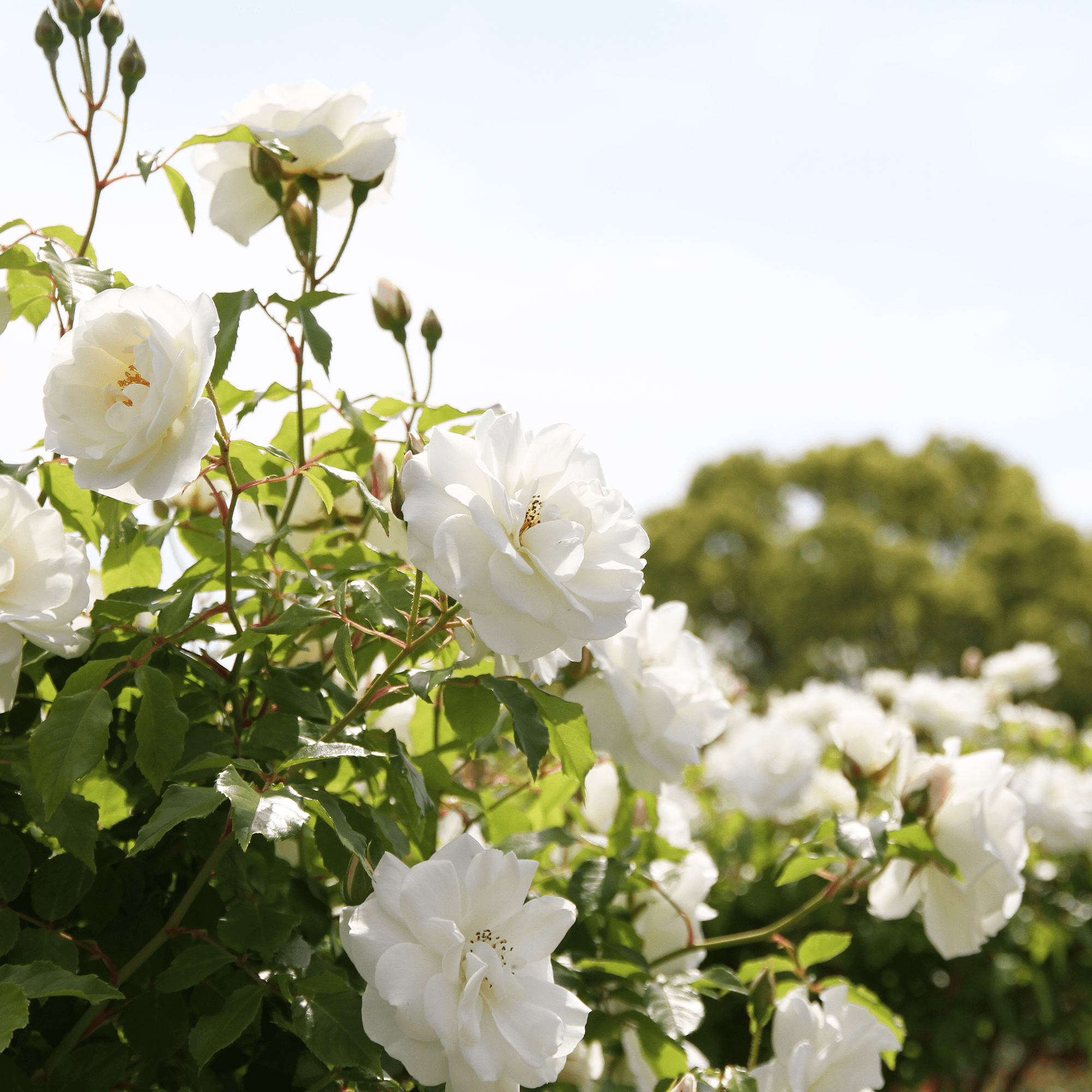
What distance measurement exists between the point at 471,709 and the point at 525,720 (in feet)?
0.31

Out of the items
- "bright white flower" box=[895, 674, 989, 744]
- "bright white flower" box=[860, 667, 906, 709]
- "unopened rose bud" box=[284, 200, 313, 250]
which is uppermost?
"unopened rose bud" box=[284, 200, 313, 250]

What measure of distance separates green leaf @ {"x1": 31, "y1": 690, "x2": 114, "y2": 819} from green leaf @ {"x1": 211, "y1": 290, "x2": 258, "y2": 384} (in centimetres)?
29

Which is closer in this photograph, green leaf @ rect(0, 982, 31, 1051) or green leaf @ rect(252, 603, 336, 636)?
green leaf @ rect(0, 982, 31, 1051)

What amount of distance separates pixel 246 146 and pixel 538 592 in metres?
0.66

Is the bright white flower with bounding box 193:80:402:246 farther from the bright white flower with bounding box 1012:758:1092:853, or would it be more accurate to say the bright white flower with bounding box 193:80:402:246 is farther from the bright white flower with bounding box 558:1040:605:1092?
the bright white flower with bounding box 1012:758:1092:853

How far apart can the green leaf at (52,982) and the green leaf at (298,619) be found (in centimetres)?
28

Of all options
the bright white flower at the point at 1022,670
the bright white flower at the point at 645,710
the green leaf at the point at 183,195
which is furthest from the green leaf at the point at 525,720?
the bright white flower at the point at 1022,670

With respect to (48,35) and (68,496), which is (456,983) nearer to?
(68,496)

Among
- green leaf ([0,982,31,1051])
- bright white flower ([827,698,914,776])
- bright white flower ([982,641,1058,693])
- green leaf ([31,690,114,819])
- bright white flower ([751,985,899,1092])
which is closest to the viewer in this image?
green leaf ([0,982,31,1051])

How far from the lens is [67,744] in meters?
0.79

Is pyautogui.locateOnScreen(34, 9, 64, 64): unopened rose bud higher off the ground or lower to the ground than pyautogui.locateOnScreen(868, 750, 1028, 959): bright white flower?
higher

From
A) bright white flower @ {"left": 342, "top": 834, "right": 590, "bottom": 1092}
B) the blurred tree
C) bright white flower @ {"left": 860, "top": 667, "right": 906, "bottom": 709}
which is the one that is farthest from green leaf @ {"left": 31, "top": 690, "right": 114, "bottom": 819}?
the blurred tree

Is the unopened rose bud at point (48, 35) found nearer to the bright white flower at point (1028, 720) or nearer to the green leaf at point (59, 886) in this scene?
the green leaf at point (59, 886)

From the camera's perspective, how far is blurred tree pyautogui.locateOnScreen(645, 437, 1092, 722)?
1541cm
